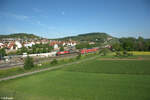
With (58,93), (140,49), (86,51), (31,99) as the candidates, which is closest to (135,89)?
(58,93)

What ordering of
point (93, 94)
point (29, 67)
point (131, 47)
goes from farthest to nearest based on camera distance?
point (131, 47)
point (29, 67)
point (93, 94)

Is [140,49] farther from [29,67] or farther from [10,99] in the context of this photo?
[10,99]

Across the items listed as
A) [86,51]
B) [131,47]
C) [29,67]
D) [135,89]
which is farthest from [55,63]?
[131,47]

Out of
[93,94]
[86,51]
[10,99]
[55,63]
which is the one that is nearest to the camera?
[10,99]

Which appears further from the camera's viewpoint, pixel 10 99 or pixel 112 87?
pixel 112 87

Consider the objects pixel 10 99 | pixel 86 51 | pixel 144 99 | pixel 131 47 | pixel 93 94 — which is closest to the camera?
pixel 144 99

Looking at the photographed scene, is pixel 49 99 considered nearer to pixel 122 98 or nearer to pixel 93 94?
pixel 93 94

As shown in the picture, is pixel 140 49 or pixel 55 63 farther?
pixel 140 49

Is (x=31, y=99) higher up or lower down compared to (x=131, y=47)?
lower down

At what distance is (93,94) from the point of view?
12953 millimetres

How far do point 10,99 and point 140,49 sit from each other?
272 ft

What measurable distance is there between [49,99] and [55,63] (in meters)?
24.8

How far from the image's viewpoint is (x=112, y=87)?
48.6ft

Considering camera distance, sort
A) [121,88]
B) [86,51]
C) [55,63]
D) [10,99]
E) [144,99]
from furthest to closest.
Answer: [86,51] → [55,63] → [121,88] → [10,99] → [144,99]
